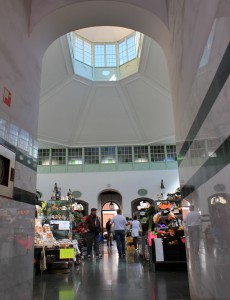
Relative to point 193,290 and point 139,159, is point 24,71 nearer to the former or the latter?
point 193,290

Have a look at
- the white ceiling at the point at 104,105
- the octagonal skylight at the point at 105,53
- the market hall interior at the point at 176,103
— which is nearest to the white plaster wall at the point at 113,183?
the white ceiling at the point at 104,105

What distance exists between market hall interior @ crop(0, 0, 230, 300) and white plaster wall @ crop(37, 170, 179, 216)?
16125 millimetres

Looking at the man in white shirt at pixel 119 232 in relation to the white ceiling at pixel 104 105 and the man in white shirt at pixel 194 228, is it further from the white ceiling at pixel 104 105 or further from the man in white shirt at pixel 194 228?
the white ceiling at pixel 104 105

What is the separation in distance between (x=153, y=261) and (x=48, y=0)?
5.34m

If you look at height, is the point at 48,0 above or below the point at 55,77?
below

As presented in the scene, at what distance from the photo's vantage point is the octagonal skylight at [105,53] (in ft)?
52.6

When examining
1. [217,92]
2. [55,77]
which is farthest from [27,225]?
[55,77]

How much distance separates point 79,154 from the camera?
68.2 ft

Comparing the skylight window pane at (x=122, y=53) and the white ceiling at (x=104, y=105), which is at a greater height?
the skylight window pane at (x=122, y=53)

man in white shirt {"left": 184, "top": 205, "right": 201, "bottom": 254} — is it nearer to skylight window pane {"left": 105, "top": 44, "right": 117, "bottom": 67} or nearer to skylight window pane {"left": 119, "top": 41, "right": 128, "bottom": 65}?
skylight window pane {"left": 119, "top": 41, "right": 128, "bottom": 65}

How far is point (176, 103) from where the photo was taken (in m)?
3.42

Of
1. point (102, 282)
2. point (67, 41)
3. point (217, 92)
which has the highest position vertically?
point (67, 41)

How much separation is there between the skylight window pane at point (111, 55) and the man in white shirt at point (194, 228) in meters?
15.6

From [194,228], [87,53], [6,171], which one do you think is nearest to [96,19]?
[6,171]
